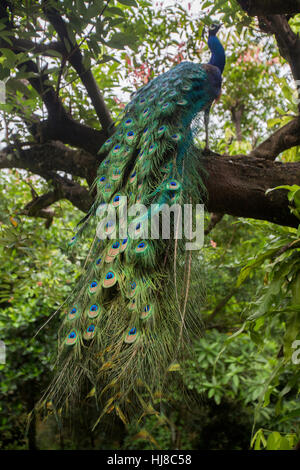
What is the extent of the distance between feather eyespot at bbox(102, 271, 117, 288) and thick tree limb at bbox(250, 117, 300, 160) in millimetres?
1171

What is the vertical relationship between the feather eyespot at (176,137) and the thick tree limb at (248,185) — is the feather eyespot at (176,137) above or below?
above

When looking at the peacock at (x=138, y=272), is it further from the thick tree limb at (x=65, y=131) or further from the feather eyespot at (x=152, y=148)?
the thick tree limb at (x=65, y=131)

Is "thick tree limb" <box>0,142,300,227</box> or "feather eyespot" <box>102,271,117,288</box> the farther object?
"thick tree limb" <box>0,142,300,227</box>

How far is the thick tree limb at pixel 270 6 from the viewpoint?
1.43m

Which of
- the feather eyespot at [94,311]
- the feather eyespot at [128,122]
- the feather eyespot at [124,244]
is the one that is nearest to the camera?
the feather eyespot at [94,311]

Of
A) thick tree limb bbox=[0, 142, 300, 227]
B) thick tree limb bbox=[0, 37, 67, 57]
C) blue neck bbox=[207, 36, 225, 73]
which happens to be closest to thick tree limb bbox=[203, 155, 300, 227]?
thick tree limb bbox=[0, 142, 300, 227]

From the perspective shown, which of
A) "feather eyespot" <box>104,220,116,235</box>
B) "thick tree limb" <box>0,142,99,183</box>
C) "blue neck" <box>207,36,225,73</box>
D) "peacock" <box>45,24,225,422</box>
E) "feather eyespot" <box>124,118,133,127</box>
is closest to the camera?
"peacock" <box>45,24,225,422</box>

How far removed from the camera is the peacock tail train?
1292 mm

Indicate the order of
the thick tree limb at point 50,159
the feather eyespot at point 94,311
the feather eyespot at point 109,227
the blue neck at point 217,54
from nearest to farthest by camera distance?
the feather eyespot at point 94,311
the feather eyespot at point 109,227
the thick tree limb at point 50,159
the blue neck at point 217,54

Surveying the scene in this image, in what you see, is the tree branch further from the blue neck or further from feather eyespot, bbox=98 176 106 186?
the blue neck

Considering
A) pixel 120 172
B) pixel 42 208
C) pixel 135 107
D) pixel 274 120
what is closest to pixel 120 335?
pixel 120 172

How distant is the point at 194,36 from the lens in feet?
8.86

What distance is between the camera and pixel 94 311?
152cm

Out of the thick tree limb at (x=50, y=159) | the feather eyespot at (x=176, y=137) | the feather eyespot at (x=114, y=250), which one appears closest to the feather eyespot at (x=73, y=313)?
the feather eyespot at (x=114, y=250)
